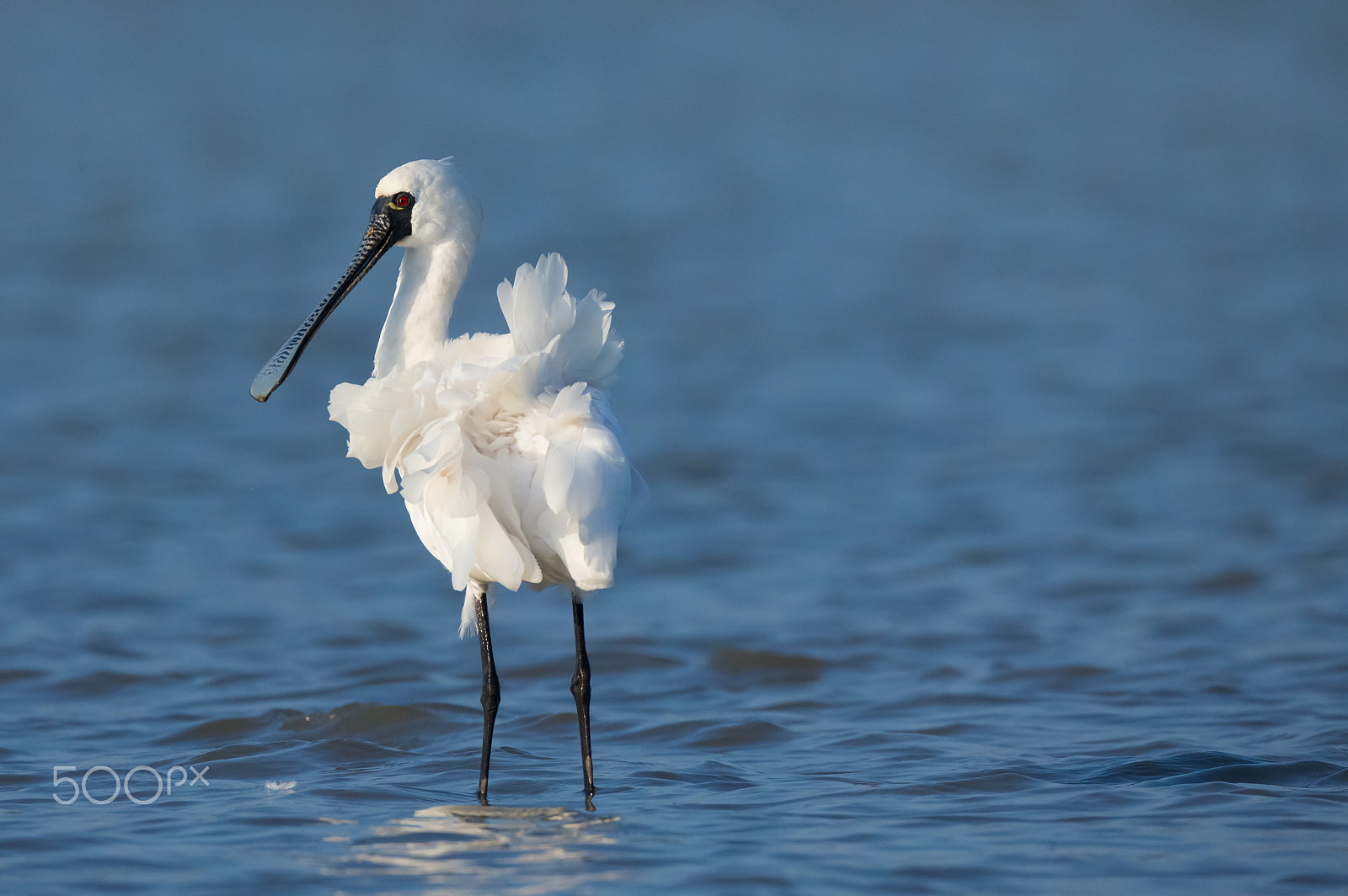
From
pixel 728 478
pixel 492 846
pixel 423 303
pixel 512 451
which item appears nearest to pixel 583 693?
pixel 492 846

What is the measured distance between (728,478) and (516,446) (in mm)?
7179

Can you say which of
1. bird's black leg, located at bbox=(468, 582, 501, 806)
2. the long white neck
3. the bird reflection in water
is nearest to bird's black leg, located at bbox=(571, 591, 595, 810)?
the bird reflection in water

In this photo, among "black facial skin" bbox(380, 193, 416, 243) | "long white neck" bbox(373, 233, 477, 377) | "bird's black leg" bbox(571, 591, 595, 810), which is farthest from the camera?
"black facial skin" bbox(380, 193, 416, 243)

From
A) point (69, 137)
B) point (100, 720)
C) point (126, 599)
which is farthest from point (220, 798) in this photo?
point (69, 137)

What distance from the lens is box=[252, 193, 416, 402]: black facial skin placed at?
7555mm

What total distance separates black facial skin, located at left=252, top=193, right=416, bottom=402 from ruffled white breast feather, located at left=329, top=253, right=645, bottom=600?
3.25ft

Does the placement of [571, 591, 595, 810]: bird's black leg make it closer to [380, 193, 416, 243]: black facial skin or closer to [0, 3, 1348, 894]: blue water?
[0, 3, 1348, 894]: blue water

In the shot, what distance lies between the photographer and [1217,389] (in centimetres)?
1548

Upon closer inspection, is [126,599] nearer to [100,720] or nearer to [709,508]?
[100,720]

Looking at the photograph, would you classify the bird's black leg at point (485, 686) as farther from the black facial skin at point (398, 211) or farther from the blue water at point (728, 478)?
the black facial skin at point (398, 211)

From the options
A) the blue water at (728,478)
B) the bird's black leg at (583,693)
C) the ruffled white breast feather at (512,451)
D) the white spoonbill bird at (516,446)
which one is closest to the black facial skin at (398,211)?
the white spoonbill bird at (516,446)

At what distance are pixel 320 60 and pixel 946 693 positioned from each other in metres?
23.6

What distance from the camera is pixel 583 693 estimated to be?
721 cm

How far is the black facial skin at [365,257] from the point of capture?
755 cm
